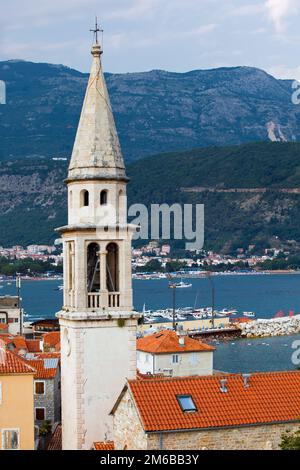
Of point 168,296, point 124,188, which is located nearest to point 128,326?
point 124,188

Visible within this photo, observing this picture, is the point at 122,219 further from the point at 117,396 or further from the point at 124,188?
the point at 117,396


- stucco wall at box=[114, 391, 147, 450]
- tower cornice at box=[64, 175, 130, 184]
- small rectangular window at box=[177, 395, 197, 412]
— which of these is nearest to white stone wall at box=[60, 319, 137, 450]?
stucco wall at box=[114, 391, 147, 450]

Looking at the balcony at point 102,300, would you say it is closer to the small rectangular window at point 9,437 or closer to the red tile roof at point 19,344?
the small rectangular window at point 9,437

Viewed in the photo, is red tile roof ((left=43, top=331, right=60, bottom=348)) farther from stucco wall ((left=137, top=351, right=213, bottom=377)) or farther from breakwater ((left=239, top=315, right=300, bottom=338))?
breakwater ((left=239, top=315, right=300, bottom=338))

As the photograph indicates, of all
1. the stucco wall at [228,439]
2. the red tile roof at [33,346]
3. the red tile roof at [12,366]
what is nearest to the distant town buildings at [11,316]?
the red tile roof at [33,346]

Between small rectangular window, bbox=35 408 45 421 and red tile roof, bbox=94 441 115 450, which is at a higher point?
red tile roof, bbox=94 441 115 450

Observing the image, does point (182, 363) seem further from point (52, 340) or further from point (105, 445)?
point (105, 445)

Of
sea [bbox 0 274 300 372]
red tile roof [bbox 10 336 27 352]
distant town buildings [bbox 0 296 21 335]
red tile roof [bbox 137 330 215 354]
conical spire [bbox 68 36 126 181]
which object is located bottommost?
sea [bbox 0 274 300 372]
